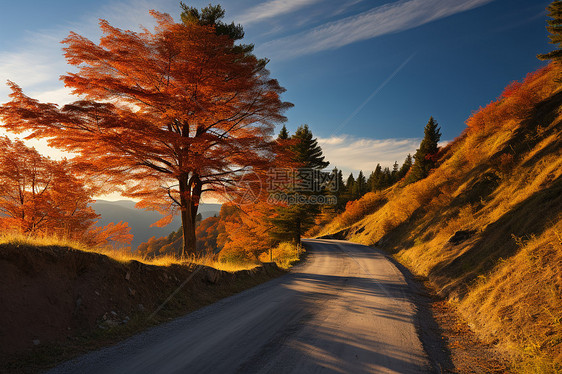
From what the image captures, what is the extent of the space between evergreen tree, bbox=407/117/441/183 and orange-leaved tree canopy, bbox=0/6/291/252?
4426cm

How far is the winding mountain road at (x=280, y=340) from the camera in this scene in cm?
432

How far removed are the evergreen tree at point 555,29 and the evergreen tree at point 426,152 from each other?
2942cm

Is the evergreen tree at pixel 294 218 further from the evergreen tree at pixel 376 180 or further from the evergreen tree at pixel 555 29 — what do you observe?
the evergreen tree at pixel 376 180

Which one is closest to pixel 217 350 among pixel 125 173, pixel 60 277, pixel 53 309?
pixel 53 309

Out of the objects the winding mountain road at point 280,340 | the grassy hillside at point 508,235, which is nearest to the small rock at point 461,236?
the grassy hillside at point 508,235

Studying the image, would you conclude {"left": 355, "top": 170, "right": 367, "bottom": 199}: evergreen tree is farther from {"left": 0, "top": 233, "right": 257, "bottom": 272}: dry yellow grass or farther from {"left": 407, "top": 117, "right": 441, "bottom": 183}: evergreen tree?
{"left": 0, "top": 233, "right": 257, "bottom": 272}: dry yellow grass

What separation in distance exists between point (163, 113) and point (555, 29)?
28.1 meters


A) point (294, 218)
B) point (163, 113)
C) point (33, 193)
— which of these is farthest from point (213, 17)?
point (294, 218)

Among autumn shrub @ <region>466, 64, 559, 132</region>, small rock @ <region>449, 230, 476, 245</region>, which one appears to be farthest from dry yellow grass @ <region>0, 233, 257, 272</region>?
autumn shrub @ <region>466, 64, 559, 132</region>

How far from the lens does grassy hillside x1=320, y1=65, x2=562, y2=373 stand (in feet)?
16.5

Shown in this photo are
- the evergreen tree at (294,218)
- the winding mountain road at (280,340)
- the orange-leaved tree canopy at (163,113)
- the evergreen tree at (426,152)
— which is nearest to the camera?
the winding mountain road at (280,340)

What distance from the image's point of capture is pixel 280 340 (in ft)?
17.7

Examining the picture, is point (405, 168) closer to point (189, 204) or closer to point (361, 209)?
point (361, 209)

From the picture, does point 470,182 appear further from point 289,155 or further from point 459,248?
point 289,155
